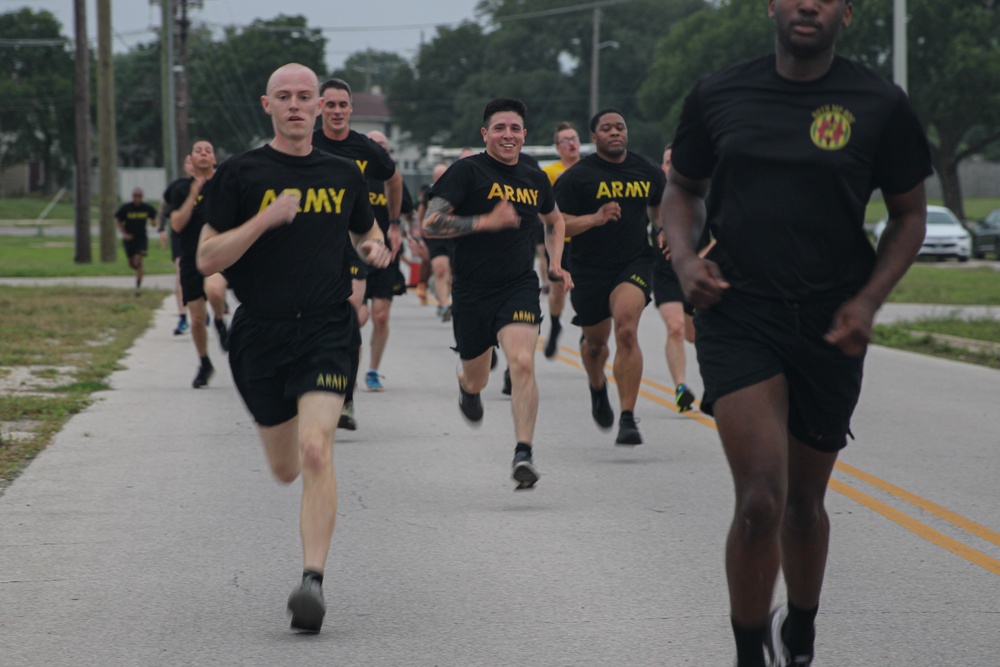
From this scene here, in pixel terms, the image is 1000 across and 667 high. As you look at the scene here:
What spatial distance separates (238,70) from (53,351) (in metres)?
89.9

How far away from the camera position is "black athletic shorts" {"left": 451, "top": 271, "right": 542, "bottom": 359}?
9.01 metres

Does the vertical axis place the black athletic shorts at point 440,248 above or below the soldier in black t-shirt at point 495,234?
below

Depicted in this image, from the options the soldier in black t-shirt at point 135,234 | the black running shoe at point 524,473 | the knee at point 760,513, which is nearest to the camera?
the knee at point 760,513

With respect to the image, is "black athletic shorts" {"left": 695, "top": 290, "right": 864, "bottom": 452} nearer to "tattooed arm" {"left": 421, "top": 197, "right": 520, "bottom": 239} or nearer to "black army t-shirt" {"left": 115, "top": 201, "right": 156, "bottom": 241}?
"tattooed arm" {"left": 421, "top": 197, "right": 520, "bottom": 239}

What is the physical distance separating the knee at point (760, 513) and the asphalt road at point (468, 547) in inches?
37.1

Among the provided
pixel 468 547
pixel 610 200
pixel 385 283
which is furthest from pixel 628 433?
pixel 385 283

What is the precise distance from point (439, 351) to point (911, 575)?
10.9 meters

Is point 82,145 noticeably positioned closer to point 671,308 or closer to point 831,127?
point 671,308

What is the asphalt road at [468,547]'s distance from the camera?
5.46m

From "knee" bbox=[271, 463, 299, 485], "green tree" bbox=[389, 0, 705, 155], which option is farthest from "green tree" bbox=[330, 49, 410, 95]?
"knee" bbox=[271, 463, 299, 485]

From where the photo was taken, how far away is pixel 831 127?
174 inches

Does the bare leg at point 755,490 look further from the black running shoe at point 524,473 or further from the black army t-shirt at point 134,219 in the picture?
the black army t-shirt at point 134,219

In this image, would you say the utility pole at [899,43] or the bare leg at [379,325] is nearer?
the bare leg at [379,325]

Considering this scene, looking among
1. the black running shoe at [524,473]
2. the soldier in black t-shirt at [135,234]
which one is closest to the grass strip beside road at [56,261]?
the soldier in black t-shirt at [135,234]
